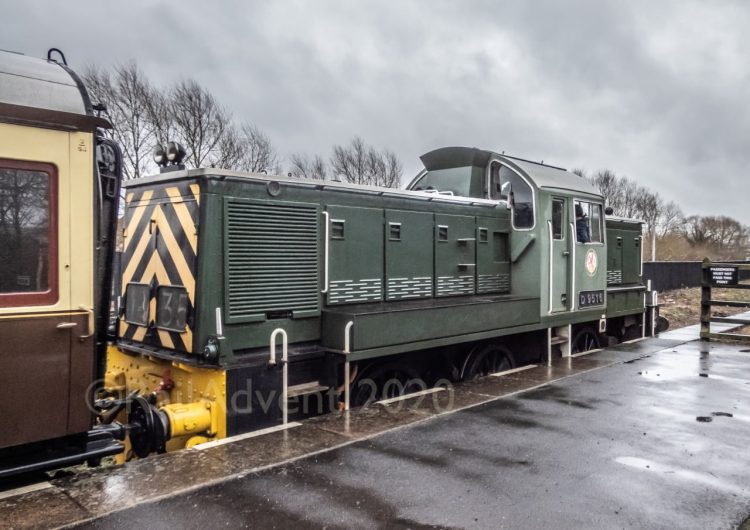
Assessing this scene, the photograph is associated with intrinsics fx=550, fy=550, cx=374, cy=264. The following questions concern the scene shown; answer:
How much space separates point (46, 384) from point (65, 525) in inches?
33.2

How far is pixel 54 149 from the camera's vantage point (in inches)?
133

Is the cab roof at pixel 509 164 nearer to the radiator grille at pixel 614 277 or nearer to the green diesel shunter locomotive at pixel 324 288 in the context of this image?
the green diesel shunter locomotive at pixel 324 288

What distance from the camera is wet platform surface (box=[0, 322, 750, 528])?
3336 mm

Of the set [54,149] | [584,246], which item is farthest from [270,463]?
[584,246]

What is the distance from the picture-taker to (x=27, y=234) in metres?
3.32

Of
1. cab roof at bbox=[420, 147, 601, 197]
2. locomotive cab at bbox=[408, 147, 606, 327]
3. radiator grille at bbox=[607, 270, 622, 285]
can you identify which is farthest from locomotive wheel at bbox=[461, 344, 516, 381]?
radiator grille at bbox=[607, 270, 622, 285]

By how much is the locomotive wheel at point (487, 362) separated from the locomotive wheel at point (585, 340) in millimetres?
1902

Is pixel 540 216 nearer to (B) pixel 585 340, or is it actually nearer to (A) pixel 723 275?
(B) pixel 585 340

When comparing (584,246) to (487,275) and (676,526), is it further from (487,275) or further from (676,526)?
(676,526)

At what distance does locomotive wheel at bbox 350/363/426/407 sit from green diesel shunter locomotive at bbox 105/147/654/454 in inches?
0.9

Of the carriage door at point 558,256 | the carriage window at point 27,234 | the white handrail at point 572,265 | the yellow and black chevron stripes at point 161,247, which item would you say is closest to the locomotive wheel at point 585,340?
the white handrail at point 572,265

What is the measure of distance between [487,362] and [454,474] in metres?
3.71

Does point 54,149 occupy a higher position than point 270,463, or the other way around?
point 54,149

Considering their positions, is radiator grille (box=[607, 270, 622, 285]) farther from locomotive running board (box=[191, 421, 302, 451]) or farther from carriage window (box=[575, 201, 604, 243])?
locomotive running board (box=[191, 421, 302, 451])
